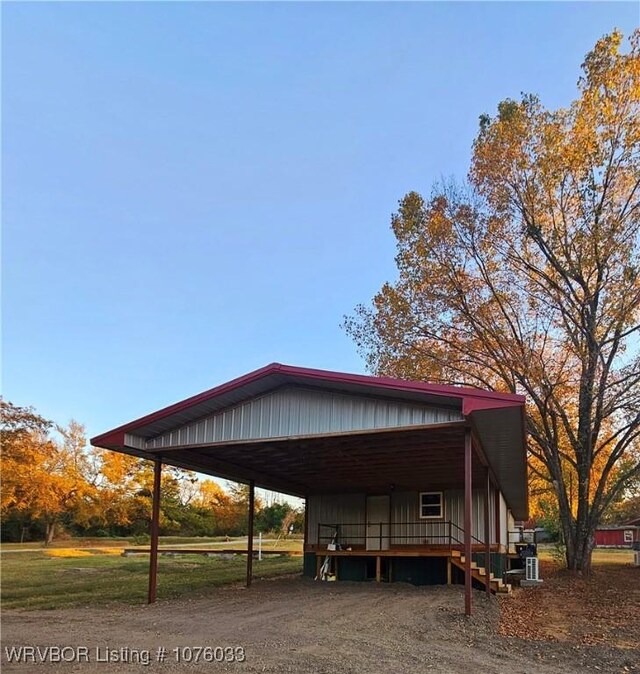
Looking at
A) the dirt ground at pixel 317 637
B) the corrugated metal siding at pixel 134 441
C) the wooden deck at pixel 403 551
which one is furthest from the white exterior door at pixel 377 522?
the corrugated metal siding at pixel 134 441

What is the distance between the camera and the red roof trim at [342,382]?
9.69 metres

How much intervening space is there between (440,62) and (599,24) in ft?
16.9

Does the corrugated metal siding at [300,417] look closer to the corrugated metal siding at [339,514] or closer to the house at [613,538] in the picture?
the corrugated metal siding at [339,514]

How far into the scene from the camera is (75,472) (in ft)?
115

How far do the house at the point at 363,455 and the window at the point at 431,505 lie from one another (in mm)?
30

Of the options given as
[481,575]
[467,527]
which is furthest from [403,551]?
[467,527]

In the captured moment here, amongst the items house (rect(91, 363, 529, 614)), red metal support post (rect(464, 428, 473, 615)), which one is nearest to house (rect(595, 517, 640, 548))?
house (rect(91, 363, 529, 614))

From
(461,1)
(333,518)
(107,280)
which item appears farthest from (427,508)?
(107,280)

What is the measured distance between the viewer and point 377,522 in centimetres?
1962

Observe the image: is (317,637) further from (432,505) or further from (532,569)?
(532,569)

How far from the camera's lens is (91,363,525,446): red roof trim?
9.69 meters

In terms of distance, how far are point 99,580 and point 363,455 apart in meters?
8.44

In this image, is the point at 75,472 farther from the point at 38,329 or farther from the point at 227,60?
the point at 227,60

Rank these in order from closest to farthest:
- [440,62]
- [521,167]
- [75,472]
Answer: [440,62], [521,167], [75,472]
